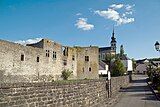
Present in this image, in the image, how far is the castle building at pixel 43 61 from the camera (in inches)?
1521

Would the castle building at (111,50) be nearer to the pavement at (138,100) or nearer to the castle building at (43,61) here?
the castle building at (43,61)

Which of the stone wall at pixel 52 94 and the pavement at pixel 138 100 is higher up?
the stone wall at pixel 52 94

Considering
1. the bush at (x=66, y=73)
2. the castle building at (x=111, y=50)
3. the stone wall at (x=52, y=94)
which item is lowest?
the stone wall at (x=52, y=94)

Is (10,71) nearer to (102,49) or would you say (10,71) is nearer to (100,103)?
(100,103)

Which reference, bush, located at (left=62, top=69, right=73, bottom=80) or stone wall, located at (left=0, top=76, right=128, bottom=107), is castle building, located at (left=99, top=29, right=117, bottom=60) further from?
stone wall, located at (left=0, top=76, right=128, bottom=107)

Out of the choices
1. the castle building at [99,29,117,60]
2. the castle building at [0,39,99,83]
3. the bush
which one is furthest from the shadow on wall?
the castle building at [99,29,117,60]

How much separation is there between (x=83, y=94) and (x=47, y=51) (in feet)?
126

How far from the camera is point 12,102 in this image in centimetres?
782

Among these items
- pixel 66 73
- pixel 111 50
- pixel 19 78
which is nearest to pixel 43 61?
pixel 19 78

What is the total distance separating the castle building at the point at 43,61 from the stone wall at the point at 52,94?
79.2 ft

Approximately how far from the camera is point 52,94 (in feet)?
33.2

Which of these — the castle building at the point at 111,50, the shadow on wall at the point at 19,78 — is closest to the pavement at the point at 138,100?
the shadow on wall at the point at 19,78

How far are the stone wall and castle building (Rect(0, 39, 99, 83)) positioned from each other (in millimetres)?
24149

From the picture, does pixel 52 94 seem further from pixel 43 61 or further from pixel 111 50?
pixel 111 50
